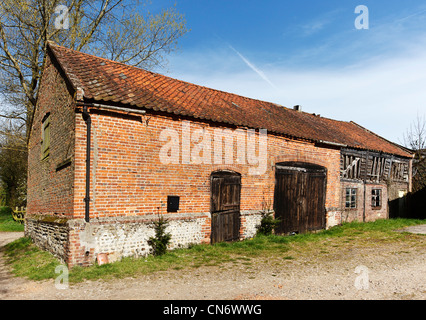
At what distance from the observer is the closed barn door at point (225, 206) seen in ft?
31.5

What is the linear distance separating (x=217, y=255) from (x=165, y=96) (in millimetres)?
5362

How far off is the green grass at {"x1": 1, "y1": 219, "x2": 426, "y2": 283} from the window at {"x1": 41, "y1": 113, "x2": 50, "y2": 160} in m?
3.26

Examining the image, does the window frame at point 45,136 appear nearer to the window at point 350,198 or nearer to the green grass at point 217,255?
the green grass at point 217,255

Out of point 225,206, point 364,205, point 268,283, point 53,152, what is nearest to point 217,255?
point 225,206

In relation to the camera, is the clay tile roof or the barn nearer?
the barn

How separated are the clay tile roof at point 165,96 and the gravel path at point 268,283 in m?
4.46

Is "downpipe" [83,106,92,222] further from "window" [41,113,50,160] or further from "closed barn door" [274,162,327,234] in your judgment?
"closed barn door" [274,162,327,234]

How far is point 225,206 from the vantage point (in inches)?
390

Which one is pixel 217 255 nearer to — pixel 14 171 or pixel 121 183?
pixel 121 183

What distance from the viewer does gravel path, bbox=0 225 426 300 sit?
5.11 meters

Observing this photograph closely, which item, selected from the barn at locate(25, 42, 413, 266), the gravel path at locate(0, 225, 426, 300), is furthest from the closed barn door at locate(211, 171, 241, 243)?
the gravel path at locate(0, 225, 426, 300)
